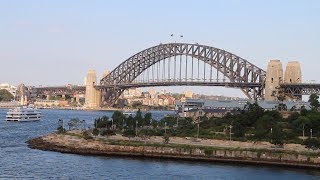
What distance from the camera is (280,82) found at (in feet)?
294

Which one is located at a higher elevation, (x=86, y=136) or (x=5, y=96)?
(x=5, y=96)

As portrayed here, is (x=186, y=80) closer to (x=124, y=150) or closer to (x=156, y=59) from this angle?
(x=156, y=59)

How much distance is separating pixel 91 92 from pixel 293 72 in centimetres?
5618

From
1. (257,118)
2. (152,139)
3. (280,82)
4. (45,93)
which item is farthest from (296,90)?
(45,93)

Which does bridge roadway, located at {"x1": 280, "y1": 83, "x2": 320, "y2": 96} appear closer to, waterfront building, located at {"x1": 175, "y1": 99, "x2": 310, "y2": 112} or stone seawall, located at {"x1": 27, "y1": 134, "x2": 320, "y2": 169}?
waterfront building, located at {"x1": 175, "y1": 99, "x2": 310, "y2": 112}

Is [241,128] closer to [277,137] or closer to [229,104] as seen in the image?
[277,137]

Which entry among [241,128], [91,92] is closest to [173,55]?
[91,92]

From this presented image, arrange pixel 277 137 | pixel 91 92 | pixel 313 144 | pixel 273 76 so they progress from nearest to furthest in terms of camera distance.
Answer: pixel 313 144, pixel 277 137, pixel 273 76, pixel 91 92

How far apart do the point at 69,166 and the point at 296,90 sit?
55994mm

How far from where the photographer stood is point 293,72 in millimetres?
89562

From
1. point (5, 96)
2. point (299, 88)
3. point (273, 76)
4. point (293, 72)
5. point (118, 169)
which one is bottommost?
point (118, 169)

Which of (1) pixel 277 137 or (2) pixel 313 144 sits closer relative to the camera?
(2) pixel 313 144

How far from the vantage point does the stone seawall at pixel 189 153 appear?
4041 cm

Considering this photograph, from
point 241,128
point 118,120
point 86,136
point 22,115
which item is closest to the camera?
point 86,136
